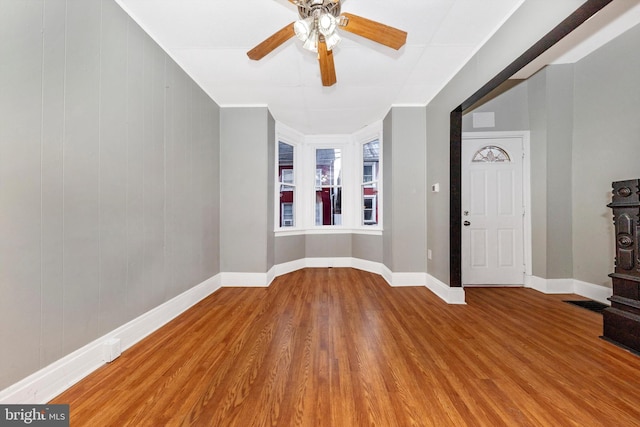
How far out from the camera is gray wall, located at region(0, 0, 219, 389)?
1.19m

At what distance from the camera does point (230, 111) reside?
3.53 m

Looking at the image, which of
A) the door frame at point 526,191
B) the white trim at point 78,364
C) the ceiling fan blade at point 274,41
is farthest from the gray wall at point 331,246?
the ceiling fan blade at point 274,41

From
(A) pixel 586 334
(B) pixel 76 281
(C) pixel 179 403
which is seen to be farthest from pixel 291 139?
(A) pixel 586 334

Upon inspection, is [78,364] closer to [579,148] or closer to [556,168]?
[556,168]

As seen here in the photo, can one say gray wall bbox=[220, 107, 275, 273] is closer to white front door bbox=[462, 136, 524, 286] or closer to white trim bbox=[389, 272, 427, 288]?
white trim bbox=[389, 272, 427, 288]

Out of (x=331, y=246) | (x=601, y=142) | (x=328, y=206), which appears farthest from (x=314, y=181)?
(x=601, y=142)

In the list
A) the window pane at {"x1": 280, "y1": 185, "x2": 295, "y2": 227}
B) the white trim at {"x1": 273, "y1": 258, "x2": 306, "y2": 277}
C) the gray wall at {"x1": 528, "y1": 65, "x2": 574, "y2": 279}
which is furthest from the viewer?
the window pane at {"x1": 280, "y1": 185, "x2": 295, "y2": 227}

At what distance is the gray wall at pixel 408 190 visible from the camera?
352 centimetres

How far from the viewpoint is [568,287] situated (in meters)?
3.17

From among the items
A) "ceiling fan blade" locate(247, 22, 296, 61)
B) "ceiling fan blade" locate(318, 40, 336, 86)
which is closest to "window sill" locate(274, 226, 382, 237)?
"ceiling fan blade" locate(318, 40, 336, 86)

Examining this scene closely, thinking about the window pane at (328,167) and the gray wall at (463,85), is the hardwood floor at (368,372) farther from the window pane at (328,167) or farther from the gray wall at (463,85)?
the window pane at (328,167)

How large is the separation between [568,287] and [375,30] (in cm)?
393

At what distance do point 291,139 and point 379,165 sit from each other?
5.45 feet

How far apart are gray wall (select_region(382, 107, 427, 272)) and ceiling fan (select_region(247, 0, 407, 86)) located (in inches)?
75.5
